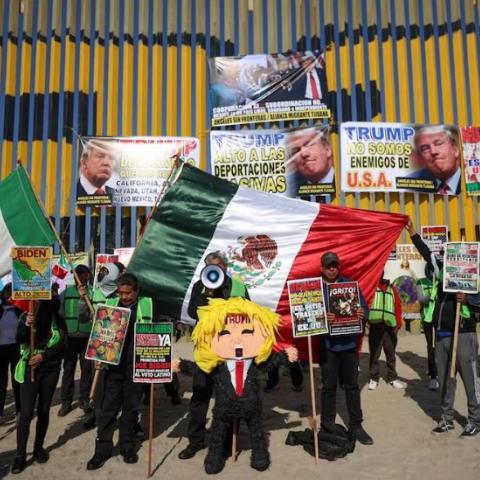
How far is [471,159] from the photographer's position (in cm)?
1373

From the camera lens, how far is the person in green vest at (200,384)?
4.86 metres

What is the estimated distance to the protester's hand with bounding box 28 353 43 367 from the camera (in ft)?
15.0

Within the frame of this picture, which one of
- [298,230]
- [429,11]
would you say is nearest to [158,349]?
[298,230]

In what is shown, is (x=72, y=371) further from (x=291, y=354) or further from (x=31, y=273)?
(x=291, y=354)

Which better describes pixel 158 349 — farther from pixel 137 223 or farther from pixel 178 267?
pixel 137 223

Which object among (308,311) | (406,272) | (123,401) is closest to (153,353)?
(123,401)

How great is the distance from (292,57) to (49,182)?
25.3 ft

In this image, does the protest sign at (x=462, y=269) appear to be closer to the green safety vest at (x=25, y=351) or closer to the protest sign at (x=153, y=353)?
the protest sign at (x=153, y=353)

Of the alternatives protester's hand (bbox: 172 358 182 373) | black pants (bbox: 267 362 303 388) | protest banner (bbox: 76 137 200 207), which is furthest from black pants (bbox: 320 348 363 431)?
protest banner (bbox: 76 137 200 207)

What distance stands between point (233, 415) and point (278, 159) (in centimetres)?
990

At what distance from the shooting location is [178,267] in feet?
19.6

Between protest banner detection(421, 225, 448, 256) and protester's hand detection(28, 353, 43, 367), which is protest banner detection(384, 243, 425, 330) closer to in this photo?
protest banner detection(421, 225, 448, 256)

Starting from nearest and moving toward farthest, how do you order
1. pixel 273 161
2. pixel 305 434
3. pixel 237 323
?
pixel 237 323
pixel 305 434
pixel 273 161

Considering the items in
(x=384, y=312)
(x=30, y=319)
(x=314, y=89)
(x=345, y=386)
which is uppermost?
(x=314, y=89)
